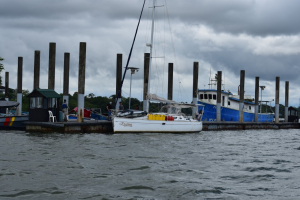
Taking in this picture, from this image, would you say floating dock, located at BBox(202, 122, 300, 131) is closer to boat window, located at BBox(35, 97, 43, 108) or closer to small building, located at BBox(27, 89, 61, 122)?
small building, located at BBox(27, 89, 61, 122)

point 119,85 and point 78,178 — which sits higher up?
point 119,85

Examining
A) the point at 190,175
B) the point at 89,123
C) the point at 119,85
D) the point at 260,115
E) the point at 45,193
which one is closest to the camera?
the point at 45,193

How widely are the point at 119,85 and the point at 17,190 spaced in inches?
964

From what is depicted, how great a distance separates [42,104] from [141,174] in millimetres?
18485

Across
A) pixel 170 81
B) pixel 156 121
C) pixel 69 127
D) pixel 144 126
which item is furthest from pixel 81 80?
pixel 170 81

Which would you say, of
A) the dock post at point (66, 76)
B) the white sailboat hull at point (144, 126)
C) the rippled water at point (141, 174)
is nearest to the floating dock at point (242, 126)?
the white sailboat hull at point (144, 126)

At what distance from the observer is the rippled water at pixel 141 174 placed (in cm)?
1030

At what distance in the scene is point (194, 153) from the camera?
61.3ft

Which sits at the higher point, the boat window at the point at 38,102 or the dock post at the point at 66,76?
the dock post at the point at 66,76

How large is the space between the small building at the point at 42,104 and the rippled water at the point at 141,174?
35.4 ft

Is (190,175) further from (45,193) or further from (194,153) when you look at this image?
(194,153)

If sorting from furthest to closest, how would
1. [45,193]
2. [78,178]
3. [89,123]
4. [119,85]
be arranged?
[119,85] < [89,123] < [78,178] < [45,193]

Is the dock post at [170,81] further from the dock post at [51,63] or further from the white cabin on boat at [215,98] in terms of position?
the dock post at [51,63]

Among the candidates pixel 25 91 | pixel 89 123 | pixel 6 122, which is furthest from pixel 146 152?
pixel 25 91
